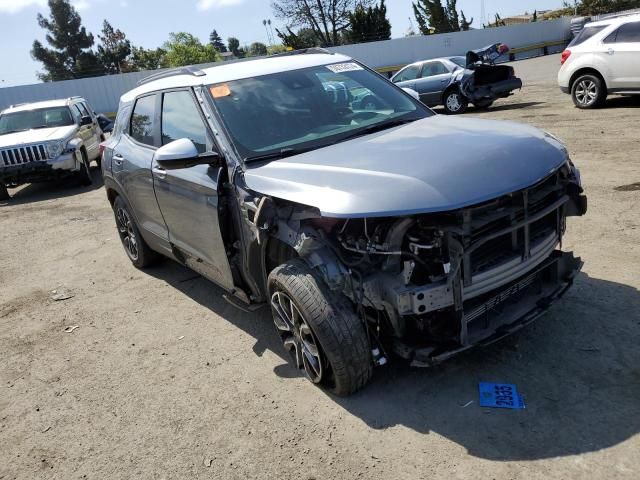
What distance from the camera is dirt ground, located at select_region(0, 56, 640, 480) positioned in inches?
111

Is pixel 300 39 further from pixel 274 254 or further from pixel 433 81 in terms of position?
pixel 274 254

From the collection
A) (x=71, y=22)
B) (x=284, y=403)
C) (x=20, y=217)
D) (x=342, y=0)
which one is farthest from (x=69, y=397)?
(x=71, y=22)

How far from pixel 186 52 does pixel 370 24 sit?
2887 cm

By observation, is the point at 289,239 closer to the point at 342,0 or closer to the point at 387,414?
the point at 387,414

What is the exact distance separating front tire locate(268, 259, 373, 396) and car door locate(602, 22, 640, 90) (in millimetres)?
10418

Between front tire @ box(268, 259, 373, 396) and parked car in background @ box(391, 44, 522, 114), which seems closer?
front tire @ box(268, 259, 373, 396)

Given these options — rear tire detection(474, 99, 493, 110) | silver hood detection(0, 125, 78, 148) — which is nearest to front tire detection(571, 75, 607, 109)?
rear tire detection(474, 99, 493, 110)

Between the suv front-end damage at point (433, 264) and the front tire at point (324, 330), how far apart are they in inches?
2.8

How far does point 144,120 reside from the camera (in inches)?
200

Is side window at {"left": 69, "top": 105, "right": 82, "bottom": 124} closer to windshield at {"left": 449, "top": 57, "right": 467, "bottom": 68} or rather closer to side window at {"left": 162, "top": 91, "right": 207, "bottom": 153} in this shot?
side window at {"left": 162, "top": 91, "right": 207, "bottom": 153}

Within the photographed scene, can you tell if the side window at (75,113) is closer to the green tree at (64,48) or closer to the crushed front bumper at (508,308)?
the crushed front bumper at (508,308)

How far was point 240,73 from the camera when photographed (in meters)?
4.30

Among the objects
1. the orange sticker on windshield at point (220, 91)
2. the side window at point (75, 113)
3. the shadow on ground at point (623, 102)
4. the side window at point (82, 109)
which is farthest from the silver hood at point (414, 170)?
the side window at point (82, 109)

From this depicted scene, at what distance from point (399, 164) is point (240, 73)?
6.00ft
